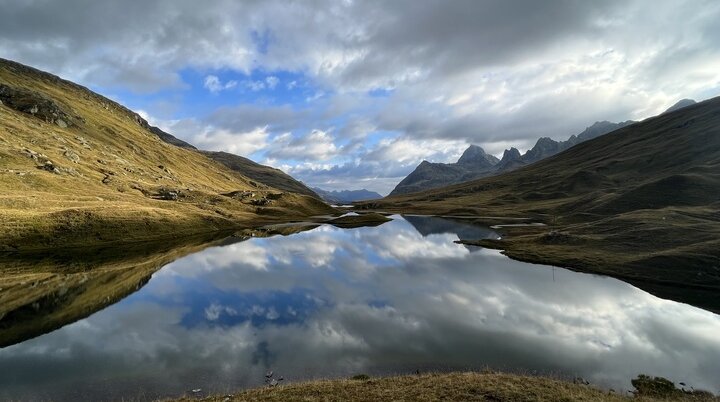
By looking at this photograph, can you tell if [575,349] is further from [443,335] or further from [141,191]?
[141,191]

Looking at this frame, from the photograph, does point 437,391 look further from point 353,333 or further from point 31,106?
point 31,106

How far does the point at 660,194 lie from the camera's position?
14038cm

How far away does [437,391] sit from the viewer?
80.3 feet

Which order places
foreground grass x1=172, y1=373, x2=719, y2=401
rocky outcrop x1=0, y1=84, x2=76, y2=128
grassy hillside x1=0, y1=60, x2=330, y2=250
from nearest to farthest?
foreground grass x1=172, y1=373, x2=719, y2=401 < grassy hillside x1=0, y1=60, x2=330, y2=250 < rocky outcrop x1=0, y1=84, x2=76, y2=128

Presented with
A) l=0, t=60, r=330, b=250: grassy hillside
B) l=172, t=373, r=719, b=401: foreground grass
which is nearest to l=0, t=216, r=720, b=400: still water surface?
l=172, t=373, r=719, b=401: foreground grass

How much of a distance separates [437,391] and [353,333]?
19.7 m

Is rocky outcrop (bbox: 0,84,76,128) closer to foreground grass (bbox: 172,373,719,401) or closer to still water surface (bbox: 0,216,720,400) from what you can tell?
still water surface (bbox: 0,216,720,400)

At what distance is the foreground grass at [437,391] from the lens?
23.5m

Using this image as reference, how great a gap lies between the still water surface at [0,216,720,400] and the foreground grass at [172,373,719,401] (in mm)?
5849

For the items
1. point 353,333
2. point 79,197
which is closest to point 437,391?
point 353,333

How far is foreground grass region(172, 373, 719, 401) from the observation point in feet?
76.9

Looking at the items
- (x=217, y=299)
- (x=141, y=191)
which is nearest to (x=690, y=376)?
(x=217, y=299)

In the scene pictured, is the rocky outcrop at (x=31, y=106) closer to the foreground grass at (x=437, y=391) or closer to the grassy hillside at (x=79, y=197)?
the grassy hillside at (x=79, y=197)

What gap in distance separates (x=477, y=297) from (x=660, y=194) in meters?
124
